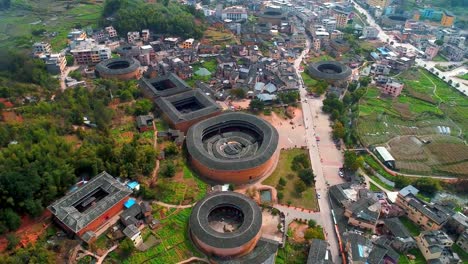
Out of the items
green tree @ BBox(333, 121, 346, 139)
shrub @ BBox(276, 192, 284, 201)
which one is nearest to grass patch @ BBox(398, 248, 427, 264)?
shrub @ BBox(276, 192, 284, 201)

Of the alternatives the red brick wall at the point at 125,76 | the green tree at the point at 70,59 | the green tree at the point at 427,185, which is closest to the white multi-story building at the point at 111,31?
the green tree at the point at 70,59

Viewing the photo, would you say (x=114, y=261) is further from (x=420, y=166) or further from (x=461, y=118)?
(x=461, y=118)

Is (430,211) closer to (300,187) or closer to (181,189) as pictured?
(300,187)

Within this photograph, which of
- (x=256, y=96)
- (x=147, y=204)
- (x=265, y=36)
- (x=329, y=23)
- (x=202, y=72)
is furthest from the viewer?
(x=329, y=23)

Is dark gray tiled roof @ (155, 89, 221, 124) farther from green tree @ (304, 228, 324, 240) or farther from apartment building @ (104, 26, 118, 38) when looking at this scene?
apartment building @ (104, 26, 118, 38)

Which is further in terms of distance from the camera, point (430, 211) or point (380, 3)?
point (380, 3)

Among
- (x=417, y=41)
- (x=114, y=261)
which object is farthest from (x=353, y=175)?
(x=417, y=41)

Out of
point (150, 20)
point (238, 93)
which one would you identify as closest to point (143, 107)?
point (238, 93)
